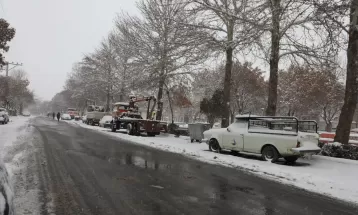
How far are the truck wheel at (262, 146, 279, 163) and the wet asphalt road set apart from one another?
2.62 meters

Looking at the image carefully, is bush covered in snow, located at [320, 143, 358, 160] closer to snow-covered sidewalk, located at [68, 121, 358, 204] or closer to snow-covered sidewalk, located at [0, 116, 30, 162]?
snow-covered sidewalk, located at [68, 121, 358, 204]

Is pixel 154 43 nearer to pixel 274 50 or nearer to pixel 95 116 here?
pixel 274 50

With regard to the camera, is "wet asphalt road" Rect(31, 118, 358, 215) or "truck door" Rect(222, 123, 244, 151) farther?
"truck door" Rect(222, 123, 244, 151)

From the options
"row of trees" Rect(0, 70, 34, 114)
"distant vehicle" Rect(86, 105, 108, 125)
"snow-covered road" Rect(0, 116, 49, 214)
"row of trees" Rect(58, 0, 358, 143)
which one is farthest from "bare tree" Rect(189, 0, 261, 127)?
"row of trees" Rect(0, 70, 34, 114)

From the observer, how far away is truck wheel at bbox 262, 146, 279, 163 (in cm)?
1252

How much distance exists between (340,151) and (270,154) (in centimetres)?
278

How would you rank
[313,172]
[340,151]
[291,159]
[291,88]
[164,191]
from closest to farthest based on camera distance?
[164,191], [313,172], [291,159], [340,151], [291,88]

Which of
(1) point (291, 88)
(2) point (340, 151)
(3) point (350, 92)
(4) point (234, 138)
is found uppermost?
(1) point (291, 88)

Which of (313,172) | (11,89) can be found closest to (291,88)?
(313,172)

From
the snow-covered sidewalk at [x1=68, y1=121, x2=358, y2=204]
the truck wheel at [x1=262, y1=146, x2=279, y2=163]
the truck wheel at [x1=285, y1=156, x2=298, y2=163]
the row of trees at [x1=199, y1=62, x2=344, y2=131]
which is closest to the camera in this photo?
the snow-covered sidewalk at [x1=68, y1=121, x2=358, y2=204]

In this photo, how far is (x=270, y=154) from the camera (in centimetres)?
1285

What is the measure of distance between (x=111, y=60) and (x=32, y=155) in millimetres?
33949

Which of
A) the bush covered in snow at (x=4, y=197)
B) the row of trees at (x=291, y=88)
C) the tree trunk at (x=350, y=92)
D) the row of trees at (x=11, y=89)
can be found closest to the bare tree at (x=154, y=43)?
the row of trees at (x=291, y=88)

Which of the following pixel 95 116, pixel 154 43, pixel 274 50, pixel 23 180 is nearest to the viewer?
pixel 23 180
